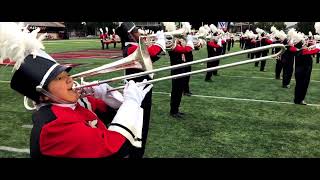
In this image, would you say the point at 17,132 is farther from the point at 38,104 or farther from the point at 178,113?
the point at 38,104

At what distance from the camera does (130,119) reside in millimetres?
2430

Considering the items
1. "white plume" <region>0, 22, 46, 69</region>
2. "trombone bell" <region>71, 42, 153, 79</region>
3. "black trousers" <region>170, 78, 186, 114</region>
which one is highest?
"white plume" <region>0, 22, 46, 69</region>

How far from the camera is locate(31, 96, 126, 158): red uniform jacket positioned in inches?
88.4

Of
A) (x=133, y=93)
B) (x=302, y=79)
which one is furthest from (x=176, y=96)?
(x=133, y=93)

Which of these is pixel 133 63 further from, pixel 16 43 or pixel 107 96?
pixel 16 43

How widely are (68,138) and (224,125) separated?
477 centimetres

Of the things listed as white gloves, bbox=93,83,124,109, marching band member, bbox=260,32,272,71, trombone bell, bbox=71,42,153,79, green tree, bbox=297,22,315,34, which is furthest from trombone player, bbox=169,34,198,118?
green tree, bbox=297,22,315,34

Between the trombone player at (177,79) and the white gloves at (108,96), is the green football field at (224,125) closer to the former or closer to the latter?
the trombone player at (177,79)

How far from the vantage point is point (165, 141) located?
5.72 meters

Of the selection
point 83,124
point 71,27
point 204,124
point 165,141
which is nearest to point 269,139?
point 204,124

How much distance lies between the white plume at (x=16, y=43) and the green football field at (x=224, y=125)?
9.82 ft

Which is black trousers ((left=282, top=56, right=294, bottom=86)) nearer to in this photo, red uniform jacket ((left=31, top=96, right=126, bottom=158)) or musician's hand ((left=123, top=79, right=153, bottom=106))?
musician's hand ((left=123, top=79, right=153, bottom=106))

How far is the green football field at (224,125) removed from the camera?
541cm

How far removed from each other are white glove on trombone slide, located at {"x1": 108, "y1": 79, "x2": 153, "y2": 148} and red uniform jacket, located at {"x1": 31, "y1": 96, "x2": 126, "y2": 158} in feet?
0.18
